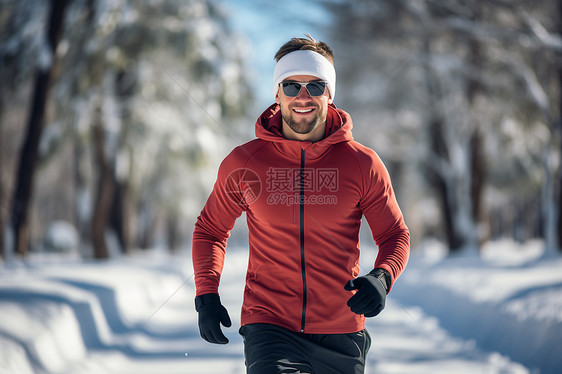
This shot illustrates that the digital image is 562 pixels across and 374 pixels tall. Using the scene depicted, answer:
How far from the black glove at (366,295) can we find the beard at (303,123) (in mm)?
775

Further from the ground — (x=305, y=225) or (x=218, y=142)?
(x=218, y=142)

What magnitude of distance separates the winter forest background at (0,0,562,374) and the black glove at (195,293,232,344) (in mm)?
2323

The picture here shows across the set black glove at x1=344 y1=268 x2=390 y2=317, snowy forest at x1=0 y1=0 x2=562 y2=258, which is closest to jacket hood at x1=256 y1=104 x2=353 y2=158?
black glove at x1=344 y1=268 x2=390 y2=317

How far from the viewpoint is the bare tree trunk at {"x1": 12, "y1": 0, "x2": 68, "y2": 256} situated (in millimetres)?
12523

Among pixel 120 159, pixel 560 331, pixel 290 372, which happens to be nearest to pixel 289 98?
pixel 290 372

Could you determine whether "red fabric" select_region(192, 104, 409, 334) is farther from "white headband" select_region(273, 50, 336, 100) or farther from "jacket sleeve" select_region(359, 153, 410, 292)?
"white headband" select_region(273, 50, 336, 100)

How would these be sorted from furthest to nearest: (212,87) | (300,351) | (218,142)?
(218,142) < (212,87) < (300,351)

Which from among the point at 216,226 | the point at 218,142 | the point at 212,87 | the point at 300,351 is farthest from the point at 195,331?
the point at 218,142

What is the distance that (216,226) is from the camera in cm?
297

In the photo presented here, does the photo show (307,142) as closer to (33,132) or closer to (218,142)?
(33,132)

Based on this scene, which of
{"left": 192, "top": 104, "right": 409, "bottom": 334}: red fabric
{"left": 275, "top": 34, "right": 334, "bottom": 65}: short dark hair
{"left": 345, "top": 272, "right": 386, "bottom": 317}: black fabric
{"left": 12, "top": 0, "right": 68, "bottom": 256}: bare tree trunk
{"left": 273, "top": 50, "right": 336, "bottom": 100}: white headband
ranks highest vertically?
{"left": 12, "top": 0, "right": 68, "bottom": 256}: bare tree trunk

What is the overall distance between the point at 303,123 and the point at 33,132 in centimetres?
1096

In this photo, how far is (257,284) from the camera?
2.84 m

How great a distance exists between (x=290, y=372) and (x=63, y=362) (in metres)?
3.56
